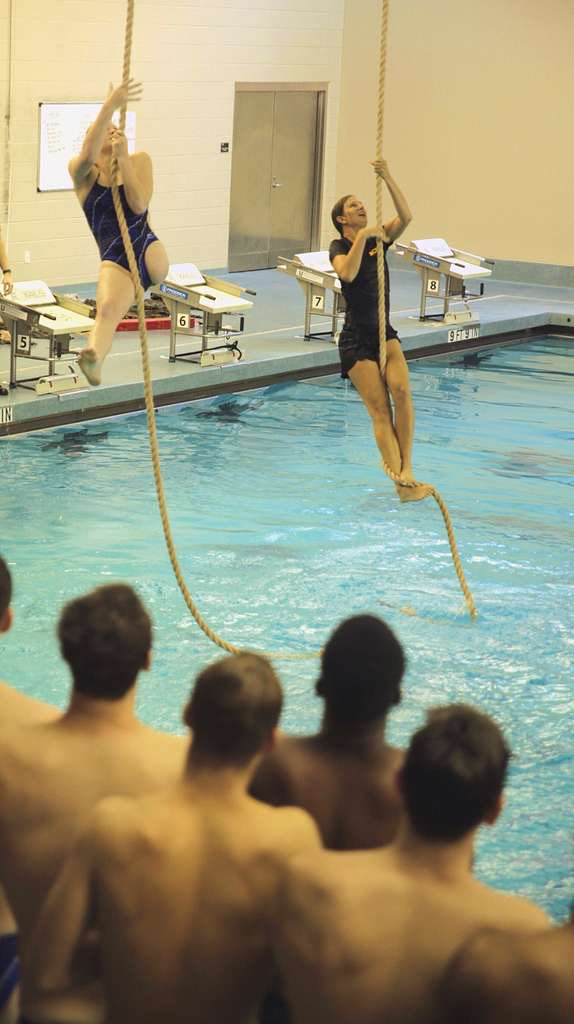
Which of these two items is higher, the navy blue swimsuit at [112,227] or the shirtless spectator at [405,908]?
the navy blue swimsuit at [112,227]

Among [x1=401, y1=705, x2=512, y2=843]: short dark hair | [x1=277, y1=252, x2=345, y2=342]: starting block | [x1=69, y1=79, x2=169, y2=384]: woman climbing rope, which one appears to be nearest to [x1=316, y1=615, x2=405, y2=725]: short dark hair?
[x1=401, y1=705, x2=512, y2=843]: short dark hair

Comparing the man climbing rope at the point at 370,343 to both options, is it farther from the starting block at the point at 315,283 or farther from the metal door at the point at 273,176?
the metal door at the point at 273,176

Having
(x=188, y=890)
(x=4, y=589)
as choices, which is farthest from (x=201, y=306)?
(x=188, y=890)

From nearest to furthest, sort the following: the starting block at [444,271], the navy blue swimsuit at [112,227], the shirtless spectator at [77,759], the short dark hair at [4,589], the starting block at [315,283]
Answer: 1. the shirtless spectator at [77,759]
2. the short dark hair at [4,589]
3. the navy blue swimsuit at [112,227]
4. the starting block at [315,283]
5. the starting block at [444,271]

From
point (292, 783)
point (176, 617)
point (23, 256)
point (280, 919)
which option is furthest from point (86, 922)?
point (23, 256)

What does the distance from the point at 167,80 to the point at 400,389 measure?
9.01 m

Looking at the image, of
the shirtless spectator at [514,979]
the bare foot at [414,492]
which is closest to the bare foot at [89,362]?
the bare foot at [414,492]

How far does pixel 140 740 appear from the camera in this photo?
275 centimetres

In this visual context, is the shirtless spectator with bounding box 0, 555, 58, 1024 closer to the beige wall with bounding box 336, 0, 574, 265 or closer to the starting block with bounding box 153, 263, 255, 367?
the starting block with bounding box 153, 263, 255, 367

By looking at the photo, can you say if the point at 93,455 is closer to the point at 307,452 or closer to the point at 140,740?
the point at 307,452

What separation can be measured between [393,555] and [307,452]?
2.40 meters

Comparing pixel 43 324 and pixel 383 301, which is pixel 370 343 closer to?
pixel 383 301

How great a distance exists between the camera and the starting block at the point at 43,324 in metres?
10.5

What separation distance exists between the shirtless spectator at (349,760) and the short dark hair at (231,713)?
0.33 metres
